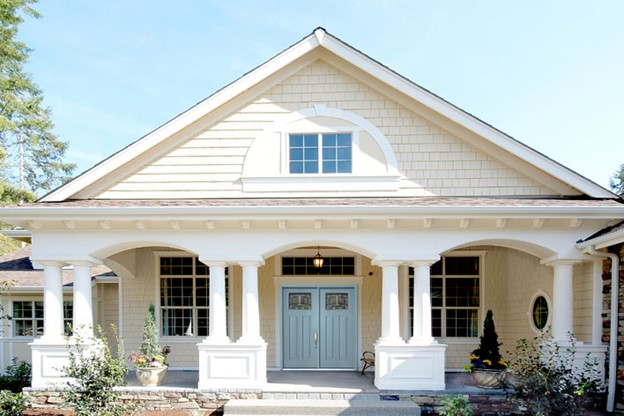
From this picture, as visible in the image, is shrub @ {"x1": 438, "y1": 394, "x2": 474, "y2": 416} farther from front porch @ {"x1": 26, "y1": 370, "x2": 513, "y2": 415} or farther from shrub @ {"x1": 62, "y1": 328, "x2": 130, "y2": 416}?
shrub @ {"x1": 62, "y1": 328, "x2": 130, "y2": 416}

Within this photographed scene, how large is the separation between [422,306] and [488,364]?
1.57m

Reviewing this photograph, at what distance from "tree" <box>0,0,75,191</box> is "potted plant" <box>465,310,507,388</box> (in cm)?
2353

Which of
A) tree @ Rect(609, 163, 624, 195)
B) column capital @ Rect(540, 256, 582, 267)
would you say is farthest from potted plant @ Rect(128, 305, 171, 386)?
tree @ Rect(609, 163, 624, 195)

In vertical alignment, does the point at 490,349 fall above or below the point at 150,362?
above

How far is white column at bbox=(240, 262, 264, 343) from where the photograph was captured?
7676mm

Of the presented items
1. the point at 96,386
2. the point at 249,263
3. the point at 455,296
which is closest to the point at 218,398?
the point at 96,386

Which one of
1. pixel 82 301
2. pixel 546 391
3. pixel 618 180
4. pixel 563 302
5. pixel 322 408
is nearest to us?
pixel 546 391

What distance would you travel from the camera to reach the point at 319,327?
9.92m

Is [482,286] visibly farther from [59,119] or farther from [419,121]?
[59,119]

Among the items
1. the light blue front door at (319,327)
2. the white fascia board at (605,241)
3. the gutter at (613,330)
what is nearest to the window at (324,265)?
the light blue front door at (319,327)

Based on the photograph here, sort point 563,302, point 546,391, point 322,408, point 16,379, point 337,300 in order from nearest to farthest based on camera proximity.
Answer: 1. point 546,391
2. point 322,408
3. point 563,302
4. point 16,379
5. point 337,300

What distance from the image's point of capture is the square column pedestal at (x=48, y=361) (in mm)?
7652

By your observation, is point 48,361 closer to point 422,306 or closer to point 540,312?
point 422,306

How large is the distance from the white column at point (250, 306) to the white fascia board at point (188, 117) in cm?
299
